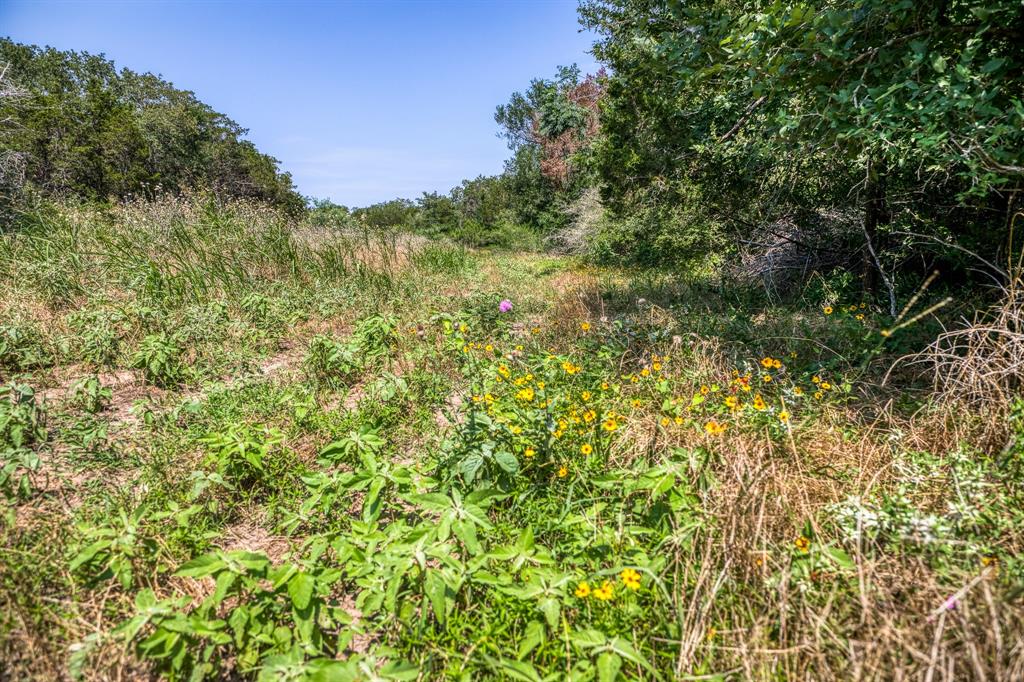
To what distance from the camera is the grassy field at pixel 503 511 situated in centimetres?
123

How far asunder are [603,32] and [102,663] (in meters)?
9.94

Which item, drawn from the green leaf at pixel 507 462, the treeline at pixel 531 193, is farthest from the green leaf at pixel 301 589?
the treeline at pixel 531 193

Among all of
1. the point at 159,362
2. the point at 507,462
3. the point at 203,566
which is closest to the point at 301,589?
the point at 203,566

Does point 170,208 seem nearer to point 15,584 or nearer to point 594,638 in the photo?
point 15,584

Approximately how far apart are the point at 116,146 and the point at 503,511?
57.8 ft

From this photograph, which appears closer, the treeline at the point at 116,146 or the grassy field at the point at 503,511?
the grassy field at the point at 503,511

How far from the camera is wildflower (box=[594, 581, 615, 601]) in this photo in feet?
4.24

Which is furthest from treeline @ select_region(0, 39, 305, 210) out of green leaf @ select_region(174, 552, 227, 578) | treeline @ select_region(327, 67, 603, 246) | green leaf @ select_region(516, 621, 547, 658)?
green leaf @ select_region(516, 621, 547, 658)

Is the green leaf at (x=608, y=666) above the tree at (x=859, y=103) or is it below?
below

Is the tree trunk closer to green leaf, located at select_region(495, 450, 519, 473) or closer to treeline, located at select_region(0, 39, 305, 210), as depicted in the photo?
green leaf, located at select_region(495, 450, 519, 473)

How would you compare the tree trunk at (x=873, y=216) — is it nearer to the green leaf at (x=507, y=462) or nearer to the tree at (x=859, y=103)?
the tree at (x=859, y=103)

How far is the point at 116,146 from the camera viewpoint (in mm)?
13172

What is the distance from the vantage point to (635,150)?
752 cm

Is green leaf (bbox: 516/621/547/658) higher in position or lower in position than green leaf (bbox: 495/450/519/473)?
lower
